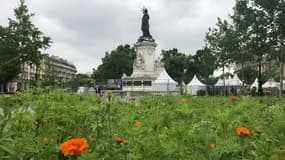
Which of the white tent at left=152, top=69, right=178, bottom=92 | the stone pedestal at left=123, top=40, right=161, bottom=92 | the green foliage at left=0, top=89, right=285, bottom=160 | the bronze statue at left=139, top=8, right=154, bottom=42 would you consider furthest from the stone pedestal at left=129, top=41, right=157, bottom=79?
the green foliage at left=0, top=89, right=285, bottom=160

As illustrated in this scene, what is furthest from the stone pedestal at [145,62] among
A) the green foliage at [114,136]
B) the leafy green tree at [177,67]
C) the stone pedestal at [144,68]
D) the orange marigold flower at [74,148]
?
the orange marigold flower at [74,148]

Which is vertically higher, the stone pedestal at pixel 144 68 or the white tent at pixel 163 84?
the stone pedestal at pixel 144 68

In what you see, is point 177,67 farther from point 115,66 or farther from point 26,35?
point 26,35

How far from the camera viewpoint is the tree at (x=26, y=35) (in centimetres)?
4175

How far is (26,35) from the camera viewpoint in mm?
42281

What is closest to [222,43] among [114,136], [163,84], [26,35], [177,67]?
[163,84]

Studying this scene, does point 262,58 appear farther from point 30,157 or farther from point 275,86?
point 30,157

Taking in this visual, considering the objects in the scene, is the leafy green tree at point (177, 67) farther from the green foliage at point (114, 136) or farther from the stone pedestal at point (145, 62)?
the green foliage at point (114, 136)

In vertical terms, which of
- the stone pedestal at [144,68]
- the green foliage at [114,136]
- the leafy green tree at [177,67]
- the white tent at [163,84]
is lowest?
the green foliage at [114,136]

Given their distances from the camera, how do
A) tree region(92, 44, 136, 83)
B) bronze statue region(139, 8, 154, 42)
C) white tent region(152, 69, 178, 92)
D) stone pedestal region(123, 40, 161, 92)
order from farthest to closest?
tree region(92, 44, 136, 83) < bronze statue region(139, 8, 154, 42) < stone pedestal region(123, 40, 161, 92) < white tent region(152, 69, 178, 92)

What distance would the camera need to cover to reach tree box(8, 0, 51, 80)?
41.8 meters

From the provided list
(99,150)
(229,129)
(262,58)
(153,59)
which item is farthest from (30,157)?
(153,59)

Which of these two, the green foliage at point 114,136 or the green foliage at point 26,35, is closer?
the green foliage at point 114,136

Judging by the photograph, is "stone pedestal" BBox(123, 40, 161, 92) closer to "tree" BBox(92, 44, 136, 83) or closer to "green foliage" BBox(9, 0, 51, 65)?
"green foliage" BBox(9, 0, 51, 65)
